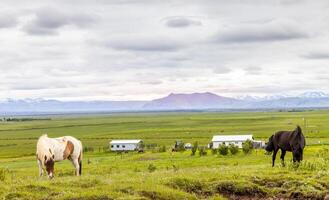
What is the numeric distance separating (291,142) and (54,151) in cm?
1083

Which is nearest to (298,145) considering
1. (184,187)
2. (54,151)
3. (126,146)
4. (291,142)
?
(291,142)

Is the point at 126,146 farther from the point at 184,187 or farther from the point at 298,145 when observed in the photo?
the point at 184,187

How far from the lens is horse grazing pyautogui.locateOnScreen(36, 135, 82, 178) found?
17.3 m

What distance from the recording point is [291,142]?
66.7ft

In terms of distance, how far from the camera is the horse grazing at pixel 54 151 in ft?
56.6

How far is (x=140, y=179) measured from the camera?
14414mm

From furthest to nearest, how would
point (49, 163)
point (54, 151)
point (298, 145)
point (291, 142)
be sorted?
point (291, 142)
point (298, 145)
point (54, 151)
point (49, 163)

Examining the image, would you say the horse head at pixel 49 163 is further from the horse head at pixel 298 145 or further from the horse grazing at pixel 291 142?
the horse head at pixel 298 145

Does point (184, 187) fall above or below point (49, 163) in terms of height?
below

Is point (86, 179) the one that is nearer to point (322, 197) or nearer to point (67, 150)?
point (67, 150)

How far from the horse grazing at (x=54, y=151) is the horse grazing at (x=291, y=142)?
9727 millimetres

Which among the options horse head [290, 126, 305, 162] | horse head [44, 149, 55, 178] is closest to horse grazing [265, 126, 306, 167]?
horse head [290, 126, 305, 162]

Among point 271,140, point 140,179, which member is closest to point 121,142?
point 271,140

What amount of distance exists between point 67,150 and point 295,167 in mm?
9703
